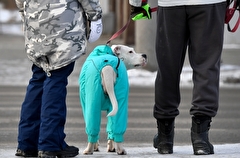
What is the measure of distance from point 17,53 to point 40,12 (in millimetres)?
14664

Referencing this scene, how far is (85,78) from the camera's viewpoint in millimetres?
5875

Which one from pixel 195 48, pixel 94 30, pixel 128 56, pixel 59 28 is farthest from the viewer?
pixel 128 56

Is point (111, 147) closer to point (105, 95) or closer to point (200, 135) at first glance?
point (105, 95)

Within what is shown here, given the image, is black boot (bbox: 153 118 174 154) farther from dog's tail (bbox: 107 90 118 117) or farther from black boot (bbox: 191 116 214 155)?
dog's tail (bbox: 107 90 118 117)

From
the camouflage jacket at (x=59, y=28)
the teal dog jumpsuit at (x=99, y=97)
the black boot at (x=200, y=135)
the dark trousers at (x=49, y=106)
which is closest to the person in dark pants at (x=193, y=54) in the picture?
the black boot at (x=200, y=135)

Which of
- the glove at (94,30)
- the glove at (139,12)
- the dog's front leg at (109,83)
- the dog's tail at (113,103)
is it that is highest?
the glove at (139,12)

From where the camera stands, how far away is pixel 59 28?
5.39 metres

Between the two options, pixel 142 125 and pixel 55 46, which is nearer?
pixel 55 46

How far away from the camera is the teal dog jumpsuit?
582 centimetres

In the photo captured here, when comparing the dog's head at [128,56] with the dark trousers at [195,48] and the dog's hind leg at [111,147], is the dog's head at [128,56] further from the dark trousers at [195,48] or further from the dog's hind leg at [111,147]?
the dog's hind leg at [111,147]

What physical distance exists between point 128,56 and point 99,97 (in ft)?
2.44

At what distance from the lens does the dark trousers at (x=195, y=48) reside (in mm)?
5629

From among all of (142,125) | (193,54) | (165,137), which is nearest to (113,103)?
(165,137)

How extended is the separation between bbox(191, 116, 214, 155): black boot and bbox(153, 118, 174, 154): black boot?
0.64 feet
